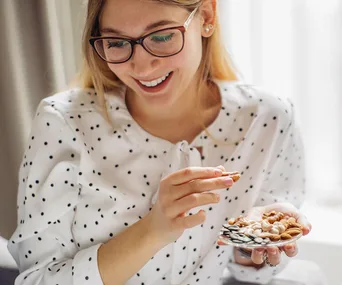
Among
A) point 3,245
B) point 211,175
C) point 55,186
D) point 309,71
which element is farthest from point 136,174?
point 309,71

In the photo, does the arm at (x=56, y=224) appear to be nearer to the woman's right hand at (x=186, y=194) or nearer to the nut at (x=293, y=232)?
the woman's right hand at (x=186, y=194)

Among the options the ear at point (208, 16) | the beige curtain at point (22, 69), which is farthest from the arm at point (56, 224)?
the ear at point (208, 16)

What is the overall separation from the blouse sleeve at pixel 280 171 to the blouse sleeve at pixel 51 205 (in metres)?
0.35

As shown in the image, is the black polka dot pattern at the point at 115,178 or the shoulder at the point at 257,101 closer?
the black polka dot pattern at the point at 115,178

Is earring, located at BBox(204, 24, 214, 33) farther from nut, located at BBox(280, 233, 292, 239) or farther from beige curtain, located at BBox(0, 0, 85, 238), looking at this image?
nut, located at BBox(280, 233, 292, 239)

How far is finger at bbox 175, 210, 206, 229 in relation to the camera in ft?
3.11

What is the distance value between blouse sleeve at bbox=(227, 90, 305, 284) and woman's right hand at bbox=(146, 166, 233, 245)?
0.30 meters

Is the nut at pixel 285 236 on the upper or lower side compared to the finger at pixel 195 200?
lower

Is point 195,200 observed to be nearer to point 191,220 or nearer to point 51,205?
point 191,220

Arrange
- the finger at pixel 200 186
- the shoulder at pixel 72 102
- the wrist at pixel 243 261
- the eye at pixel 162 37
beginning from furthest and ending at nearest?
the wrist at pixel 243 261, the shoulder at pixel 72 102, the eye at pixel 162 37, the finger at pixel 200 186

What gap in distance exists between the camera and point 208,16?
1.15 metres

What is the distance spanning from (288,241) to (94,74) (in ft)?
1.57

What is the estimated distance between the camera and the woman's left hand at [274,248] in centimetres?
101

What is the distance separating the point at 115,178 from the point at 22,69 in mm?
363
